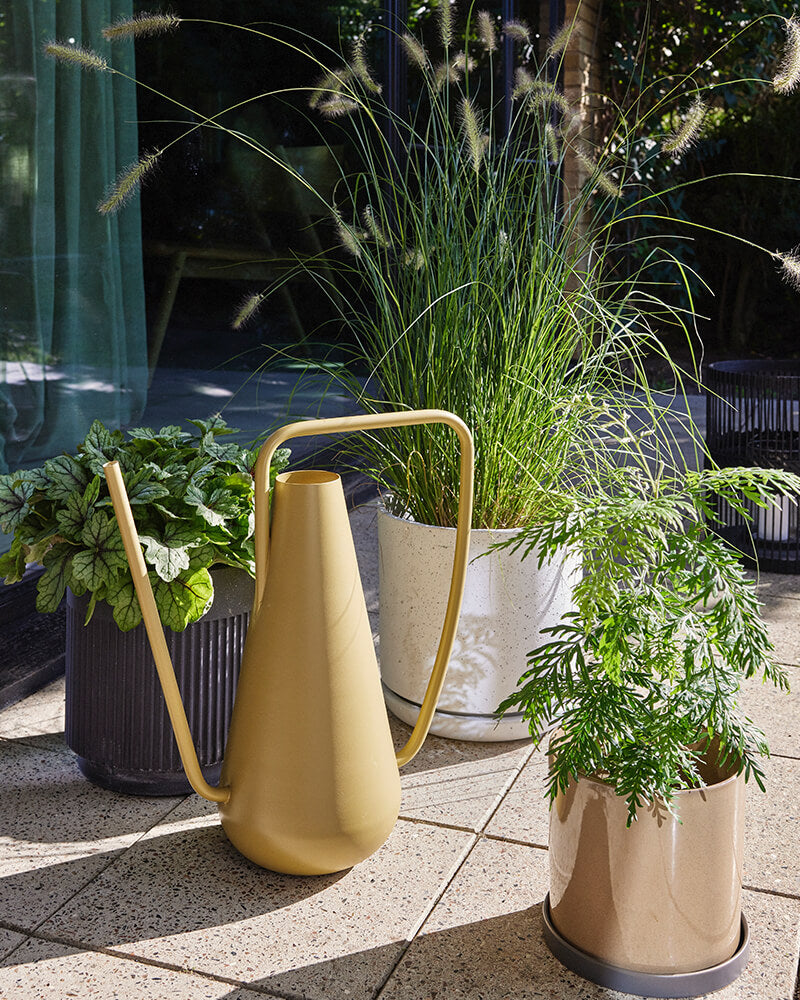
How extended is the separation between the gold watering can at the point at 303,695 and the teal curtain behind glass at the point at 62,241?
112 centimetres

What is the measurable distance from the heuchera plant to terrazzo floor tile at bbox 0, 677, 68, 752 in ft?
1.25

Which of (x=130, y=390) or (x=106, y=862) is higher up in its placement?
(x=130, y=390)

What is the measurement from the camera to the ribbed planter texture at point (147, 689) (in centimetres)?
170

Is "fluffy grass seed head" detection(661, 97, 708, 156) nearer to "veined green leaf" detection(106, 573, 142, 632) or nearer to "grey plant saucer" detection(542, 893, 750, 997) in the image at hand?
"veined green leaf" detection(106, 573, 142, 632)

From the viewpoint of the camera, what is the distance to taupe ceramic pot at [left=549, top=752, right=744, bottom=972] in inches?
49.8

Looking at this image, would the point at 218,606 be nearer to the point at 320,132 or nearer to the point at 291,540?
the point at 291,540

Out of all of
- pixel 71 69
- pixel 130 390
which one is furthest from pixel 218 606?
pixel 71 69

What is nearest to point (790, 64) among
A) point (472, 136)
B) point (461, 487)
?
point (472, 136)

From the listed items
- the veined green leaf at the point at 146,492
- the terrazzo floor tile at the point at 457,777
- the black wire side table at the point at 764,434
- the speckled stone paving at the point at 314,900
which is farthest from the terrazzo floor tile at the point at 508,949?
the black wire side table at the point at 764,434

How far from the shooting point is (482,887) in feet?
5.09

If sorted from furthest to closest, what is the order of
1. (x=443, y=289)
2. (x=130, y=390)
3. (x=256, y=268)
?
(x=256, y=268) < (x=130, y=390) < (x=443, y=289)

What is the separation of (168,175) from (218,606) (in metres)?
1.53

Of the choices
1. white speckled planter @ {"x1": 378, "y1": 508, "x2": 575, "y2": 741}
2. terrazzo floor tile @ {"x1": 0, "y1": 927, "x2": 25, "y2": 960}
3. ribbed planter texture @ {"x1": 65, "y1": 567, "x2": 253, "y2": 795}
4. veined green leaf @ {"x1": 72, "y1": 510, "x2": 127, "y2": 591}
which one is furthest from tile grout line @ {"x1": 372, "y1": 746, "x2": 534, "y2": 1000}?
veined green leaf @ {"x1": 72, "y1": 510, "x2": 127, "y2": 591}

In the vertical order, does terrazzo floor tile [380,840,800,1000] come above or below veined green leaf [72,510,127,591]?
below
